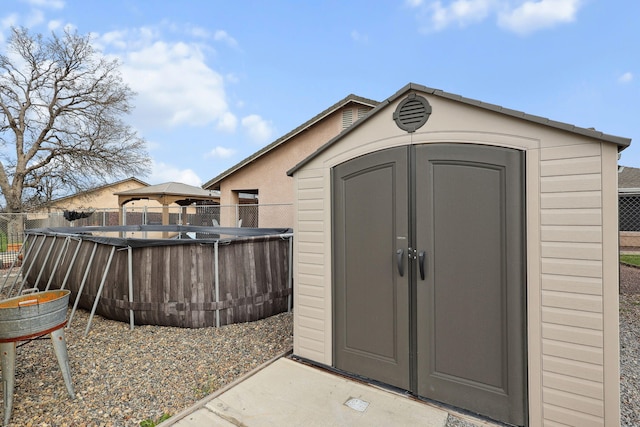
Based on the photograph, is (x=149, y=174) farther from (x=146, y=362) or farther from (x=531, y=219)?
(x=531, y=219)

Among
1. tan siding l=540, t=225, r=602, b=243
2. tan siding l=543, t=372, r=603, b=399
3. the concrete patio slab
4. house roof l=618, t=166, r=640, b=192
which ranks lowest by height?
the concrete patio slab

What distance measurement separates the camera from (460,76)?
814cm

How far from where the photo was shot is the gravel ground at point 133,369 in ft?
7.32

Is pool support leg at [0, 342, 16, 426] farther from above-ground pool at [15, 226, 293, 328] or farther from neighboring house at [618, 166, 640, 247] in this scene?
neighboring house at [618, 166, 640, 247]

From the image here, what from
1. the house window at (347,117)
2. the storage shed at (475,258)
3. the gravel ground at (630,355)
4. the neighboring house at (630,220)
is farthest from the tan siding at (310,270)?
the neighboring house at (630,220)

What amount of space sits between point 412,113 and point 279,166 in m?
7.55

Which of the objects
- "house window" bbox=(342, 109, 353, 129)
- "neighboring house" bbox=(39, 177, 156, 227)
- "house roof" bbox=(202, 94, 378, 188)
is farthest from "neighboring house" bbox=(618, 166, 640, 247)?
"neighboring house" bbox=(39, 177, 156, 227)

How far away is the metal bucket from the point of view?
2.10m

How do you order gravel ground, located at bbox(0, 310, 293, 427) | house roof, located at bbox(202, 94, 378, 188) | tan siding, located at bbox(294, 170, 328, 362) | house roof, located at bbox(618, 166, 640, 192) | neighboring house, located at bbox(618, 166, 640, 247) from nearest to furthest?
gravel ground, located at bbox(0, 310, 293, 427), tan siding, located at bbox(294, 170, 328, 362), house roof, located at bbox(202, 94, 378, 188), neighboring house, located at bbox(618, 166, 640, 247), house roof, located at bbox(618, 166, 640, 192)

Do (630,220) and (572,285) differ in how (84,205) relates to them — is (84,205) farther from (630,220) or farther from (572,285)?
(630,220)

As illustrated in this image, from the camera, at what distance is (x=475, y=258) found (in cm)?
211

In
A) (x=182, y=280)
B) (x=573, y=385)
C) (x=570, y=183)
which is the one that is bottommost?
(x=573, y=385)

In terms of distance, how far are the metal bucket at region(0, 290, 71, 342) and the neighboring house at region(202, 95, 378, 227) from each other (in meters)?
6.43

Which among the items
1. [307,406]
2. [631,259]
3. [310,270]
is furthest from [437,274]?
[631,259]
